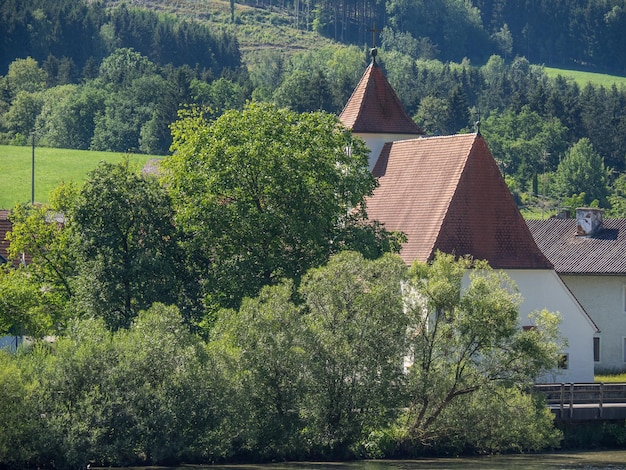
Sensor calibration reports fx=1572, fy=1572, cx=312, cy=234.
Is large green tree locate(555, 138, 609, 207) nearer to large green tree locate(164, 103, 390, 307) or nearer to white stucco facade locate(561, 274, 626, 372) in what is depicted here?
white stucco facade locate(561, 274, 626, 372)

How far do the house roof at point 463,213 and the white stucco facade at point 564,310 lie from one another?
438mm

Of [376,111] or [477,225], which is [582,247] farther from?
[477,225]

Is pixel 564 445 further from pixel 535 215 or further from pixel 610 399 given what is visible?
pixel 535 215

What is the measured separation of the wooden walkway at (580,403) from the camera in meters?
42.9

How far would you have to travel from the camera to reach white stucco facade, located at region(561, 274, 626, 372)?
2280 inches

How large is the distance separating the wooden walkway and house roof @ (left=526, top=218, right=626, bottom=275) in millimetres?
14256

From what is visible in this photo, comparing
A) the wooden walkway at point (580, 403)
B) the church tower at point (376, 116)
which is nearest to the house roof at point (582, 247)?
the church tower at point (376, 116)

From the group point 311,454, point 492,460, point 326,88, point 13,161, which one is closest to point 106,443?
point 311,454

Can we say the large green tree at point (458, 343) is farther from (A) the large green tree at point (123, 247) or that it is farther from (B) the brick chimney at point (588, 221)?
(B) the brick chimney at point (588, 221)

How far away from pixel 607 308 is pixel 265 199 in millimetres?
17482

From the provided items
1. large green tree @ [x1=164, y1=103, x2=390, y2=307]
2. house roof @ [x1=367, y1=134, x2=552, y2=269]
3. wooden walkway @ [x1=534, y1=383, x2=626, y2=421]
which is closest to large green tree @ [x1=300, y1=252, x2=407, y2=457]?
large green tree @ [x1=164, y1=103, x2=390, y2=307]

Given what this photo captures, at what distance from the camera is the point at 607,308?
58156 millimetres

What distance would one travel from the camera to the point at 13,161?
114 m

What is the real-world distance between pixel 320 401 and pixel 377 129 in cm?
1923
